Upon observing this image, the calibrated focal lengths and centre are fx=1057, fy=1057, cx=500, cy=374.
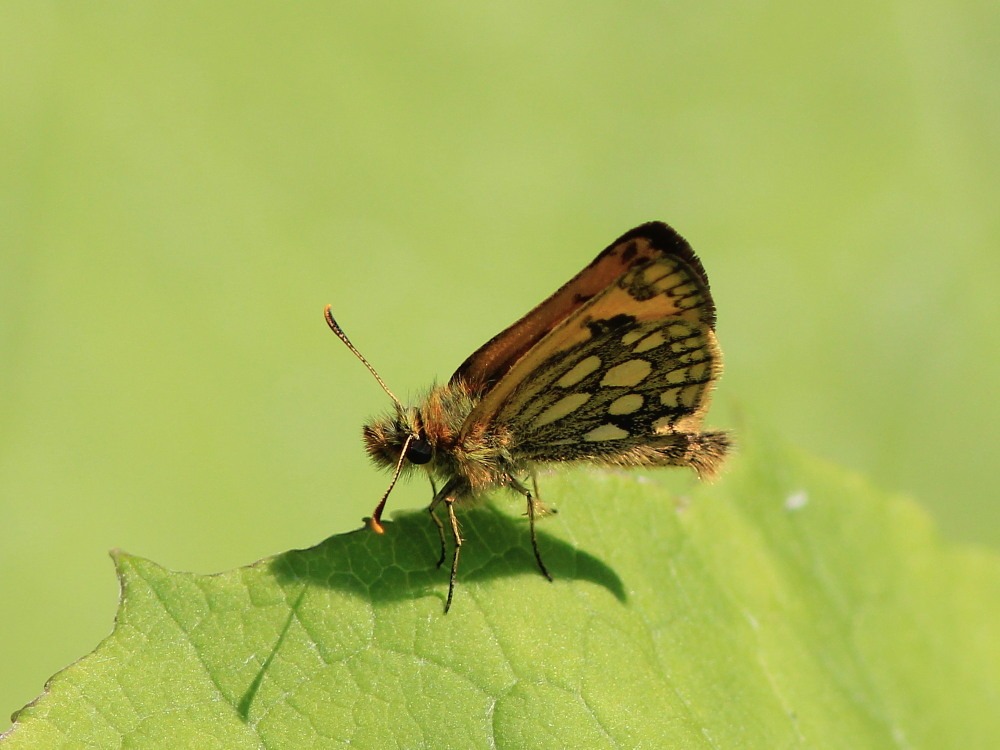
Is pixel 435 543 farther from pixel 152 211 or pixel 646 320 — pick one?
pixel 152 211

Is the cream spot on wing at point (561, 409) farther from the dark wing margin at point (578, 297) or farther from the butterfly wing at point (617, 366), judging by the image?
the dark wing margin at point (578, 297)

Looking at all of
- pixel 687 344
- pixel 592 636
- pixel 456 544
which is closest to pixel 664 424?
pixel 687 344

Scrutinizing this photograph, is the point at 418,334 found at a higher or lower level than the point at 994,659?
higher

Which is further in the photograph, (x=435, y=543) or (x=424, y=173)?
(x=424, y=173)

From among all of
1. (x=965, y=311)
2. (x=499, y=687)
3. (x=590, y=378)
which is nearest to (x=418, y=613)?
(x=499, y=687)

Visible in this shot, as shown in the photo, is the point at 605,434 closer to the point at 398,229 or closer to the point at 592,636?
the point at 592,636

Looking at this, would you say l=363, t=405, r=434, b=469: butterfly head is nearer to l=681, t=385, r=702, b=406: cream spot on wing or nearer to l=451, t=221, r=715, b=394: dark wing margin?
l=451, t=221, r=715, b=394: dark wing margin

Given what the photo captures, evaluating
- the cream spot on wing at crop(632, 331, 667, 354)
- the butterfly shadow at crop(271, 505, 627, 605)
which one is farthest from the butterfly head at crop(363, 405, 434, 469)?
the cream spot on wing at crop(632, 331, 667, 354)
